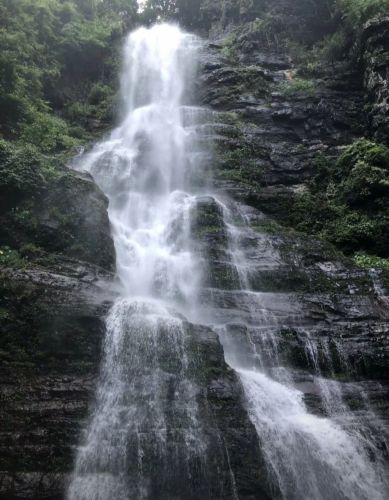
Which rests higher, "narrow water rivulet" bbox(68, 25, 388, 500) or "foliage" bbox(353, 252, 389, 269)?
"foliage" bbox(353, 252, 389, 269)

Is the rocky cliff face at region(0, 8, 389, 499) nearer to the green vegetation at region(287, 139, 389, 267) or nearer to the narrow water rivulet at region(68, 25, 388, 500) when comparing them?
the narrow water rivulet at region(68, 25, 388, 500)

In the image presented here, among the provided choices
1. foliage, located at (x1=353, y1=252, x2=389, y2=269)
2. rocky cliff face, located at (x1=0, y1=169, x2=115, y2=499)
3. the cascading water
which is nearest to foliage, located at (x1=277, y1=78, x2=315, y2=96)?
the cascading water

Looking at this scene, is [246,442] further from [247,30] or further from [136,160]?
[247,30]

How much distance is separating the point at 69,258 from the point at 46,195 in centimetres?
245

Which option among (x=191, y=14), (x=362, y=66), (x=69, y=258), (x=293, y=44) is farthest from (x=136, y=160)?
(x=191, y=14)

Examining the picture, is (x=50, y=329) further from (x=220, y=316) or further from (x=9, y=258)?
(x=220, y=316)

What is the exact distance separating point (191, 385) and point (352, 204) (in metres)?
11.4

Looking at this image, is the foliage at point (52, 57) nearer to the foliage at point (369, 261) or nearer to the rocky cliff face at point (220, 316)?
the rocky cliff face at point (220, 316)

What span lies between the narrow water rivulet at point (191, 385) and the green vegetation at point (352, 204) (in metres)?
2.98

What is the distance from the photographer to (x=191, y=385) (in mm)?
9461

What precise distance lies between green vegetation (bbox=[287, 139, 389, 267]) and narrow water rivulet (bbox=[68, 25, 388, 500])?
298 cm

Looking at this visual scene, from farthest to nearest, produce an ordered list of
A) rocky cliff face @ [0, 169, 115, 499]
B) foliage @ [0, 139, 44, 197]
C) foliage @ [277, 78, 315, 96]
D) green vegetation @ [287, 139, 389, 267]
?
foliage @ [277, 78, 315, 96] → green vegetation @ [287, 139, 389, 267] → foliage @ [0, 139, 44, 197] → rocky cliff face @ [0, 169, 115, 499]

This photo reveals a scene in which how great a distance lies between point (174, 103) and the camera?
26.1m

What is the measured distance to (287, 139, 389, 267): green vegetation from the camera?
1612 centimetres
